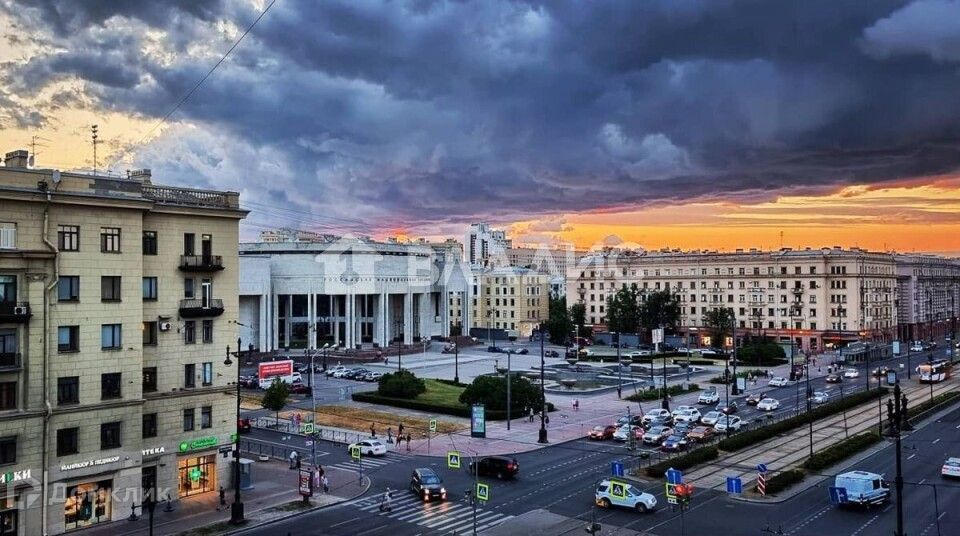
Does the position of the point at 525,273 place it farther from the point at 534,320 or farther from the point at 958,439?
the point at 958,439

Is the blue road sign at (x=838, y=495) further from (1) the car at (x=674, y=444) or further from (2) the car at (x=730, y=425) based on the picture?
(2) the car at (x=730, y=425)

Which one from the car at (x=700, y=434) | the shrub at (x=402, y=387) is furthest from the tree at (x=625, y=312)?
the car at (x=700, y=434)

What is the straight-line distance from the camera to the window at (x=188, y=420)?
1822 inches

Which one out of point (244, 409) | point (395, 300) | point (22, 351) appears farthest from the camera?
point (395, 300)

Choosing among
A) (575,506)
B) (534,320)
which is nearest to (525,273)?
(534,320)

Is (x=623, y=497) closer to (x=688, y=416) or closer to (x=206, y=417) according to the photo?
(x=206, y=417)

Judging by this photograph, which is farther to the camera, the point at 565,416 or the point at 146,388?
the point at 565,416

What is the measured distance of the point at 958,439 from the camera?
2445 inches

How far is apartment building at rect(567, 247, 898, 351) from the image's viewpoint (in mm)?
142250

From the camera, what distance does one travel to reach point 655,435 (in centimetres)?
6131

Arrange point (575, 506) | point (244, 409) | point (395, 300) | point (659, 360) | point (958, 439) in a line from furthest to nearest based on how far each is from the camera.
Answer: point (395, 300)
point (659, 360)
point (244, 409)
point (958, 439)
point (575, 506)

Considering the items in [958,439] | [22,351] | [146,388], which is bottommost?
[958,439]

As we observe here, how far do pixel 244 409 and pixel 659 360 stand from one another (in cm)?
7247

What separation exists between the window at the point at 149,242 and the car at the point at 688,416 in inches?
1860
